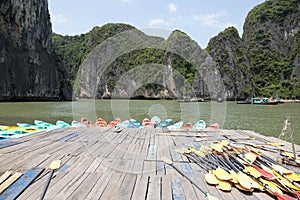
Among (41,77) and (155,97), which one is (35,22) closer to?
(41,77)

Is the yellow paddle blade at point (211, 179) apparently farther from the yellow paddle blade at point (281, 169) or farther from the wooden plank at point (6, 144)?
the wooden plank at point (6, 144)

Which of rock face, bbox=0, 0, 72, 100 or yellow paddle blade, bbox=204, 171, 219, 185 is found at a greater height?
rock face, bbox=0, 0, 72, 100

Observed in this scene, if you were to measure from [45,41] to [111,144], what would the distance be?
139 ft

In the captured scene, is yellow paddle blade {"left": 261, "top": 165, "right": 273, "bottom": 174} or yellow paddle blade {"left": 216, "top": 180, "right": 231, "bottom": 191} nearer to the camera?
yellow paddle blade {"left": 216, "top": 180, "right": 231, "bottom": 191}

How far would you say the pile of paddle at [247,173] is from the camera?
2.06m

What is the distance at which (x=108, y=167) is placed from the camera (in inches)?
102

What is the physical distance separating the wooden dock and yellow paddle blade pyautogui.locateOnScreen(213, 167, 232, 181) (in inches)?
5.1

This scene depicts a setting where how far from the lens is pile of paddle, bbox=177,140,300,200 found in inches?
81.2

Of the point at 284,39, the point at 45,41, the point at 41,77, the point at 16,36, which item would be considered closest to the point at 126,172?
the point at 16,36

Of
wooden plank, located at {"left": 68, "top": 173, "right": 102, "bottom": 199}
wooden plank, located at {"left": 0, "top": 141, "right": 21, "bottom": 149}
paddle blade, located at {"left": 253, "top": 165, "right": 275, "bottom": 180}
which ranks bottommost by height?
paddle blade, located at {"left": 253, "top": 165, "right": 275, "bottom": 180}

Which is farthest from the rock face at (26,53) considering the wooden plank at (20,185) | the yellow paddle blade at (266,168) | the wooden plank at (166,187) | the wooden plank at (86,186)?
the yellow paddle blade at (266,168)

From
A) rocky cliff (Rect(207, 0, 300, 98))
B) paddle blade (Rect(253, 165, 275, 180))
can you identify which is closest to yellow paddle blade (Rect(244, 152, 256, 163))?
paddle blade (Rect(253, 165, 275, 180))

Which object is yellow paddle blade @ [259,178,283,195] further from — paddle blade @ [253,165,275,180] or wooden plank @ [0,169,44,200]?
wooden plank @ [0,169,44,200]

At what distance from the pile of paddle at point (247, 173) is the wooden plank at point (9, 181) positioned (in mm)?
1918
